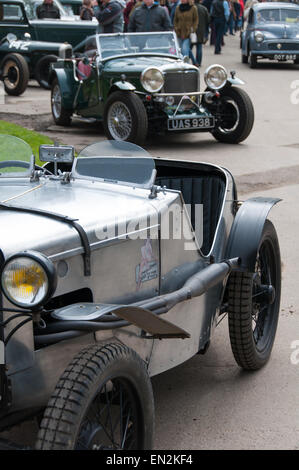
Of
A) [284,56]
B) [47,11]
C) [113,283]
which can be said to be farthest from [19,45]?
[113,283]

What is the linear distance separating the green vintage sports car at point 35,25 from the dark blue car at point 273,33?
4.71 meters

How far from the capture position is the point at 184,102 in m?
11.3

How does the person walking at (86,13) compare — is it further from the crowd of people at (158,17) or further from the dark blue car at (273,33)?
the dark blue car at (273,33)

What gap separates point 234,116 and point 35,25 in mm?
7223

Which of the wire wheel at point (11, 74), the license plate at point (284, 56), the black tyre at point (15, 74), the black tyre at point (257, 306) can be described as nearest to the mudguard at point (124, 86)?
the black tyre at point (15, 74)

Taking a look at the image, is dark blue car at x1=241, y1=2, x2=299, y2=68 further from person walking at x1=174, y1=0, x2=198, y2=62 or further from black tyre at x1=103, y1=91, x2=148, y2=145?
black tyre at x1=103, y1=91, x2=148, y2=145

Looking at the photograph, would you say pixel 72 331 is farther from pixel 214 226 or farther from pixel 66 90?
pixel 66 90

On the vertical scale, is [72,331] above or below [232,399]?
above

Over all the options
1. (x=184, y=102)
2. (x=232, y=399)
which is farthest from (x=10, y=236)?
(x=184, y=102)

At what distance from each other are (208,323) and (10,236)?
1.41 m

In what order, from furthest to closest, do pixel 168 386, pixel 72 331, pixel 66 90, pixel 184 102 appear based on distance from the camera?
pixel 66 90
pixel 184 102
pixel 168 386
pixel 72 331

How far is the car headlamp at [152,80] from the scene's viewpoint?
36.0 feet

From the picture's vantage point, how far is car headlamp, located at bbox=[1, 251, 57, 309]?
2715 mm

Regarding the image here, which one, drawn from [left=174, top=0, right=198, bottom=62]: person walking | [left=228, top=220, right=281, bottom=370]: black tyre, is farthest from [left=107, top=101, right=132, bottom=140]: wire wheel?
[left=174, top=0, right=198, bottom=62]: person walking
